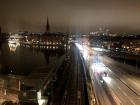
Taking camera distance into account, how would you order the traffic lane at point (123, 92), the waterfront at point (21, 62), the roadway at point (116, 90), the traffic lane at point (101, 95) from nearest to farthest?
the traffic lane at point (101, 95), the roadway at point (116, 90), the traffic lane at point (123, 92), the waterfront at point (21, 62)

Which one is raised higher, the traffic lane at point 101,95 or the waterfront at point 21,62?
the traffic lane at point 101,95

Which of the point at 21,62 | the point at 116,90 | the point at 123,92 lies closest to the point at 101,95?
the point at 123,92

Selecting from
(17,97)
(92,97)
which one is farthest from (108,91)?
(17,97)

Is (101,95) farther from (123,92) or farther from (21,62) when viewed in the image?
(21,62)

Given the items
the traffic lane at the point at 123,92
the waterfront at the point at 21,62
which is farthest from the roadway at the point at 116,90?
the waterfront at the point at 21,62

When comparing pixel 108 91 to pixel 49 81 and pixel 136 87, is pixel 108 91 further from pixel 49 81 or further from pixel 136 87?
pixel 49 81

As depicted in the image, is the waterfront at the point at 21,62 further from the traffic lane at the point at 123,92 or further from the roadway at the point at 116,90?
the traffic lane at the point at 123,92

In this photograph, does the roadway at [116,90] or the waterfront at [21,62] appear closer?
the roadway at [116,90]

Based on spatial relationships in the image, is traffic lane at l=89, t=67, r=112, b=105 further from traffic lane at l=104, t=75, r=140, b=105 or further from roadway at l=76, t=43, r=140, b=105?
traffic lane at l=104, t=75, r=140, b=105

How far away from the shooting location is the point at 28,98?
36938 millimetres

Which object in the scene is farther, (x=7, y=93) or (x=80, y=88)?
(x=80, y=88)

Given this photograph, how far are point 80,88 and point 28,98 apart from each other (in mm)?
10198

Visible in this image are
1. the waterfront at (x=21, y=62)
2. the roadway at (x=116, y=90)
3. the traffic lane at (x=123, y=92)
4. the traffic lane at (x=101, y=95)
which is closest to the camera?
the traffic lane at (x=101, y=95)

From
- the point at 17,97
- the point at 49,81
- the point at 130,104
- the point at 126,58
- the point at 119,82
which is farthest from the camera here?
the point at 126,58
